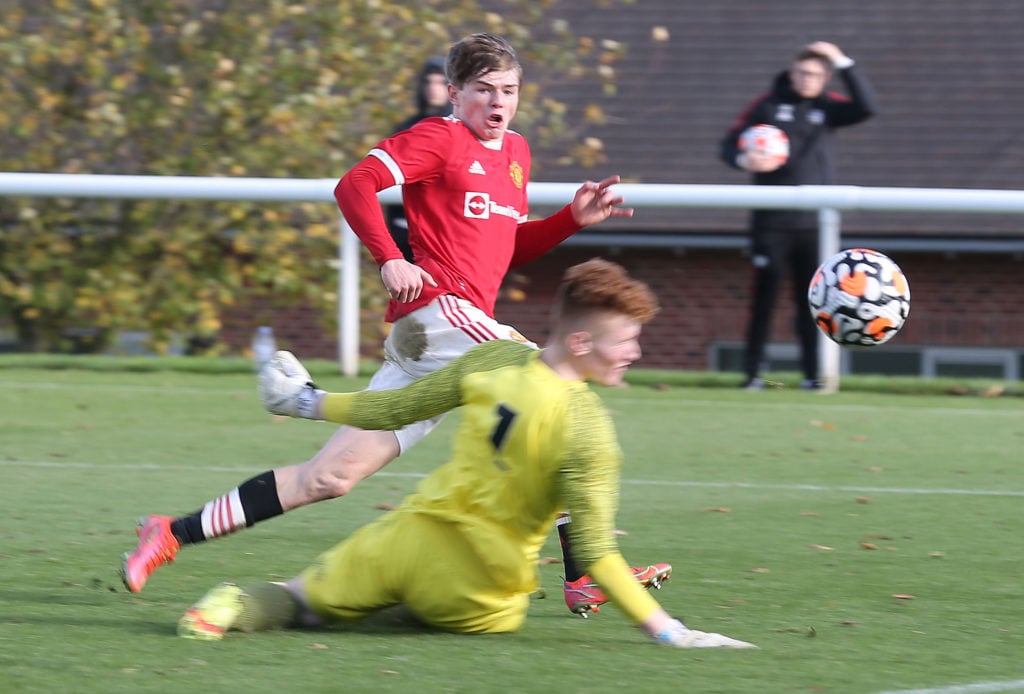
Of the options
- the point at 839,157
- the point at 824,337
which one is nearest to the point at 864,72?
the point at 839,157

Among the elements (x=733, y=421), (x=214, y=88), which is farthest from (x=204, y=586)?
(x=214, y=88)

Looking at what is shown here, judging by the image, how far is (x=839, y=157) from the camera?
20.6m

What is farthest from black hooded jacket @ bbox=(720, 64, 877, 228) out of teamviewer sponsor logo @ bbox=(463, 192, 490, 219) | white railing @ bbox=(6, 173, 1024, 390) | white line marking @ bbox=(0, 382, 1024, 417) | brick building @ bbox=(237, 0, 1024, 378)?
brick building @ bbox=(237, 0, 1024, 378)

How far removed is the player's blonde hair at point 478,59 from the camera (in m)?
5.44

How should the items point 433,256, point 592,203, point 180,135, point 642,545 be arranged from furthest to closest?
point 180,135 < point 642,545 < point 592,203 < point 433,256

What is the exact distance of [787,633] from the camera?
492 centimetres

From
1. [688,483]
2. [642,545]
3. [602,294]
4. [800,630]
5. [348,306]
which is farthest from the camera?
[348,306]

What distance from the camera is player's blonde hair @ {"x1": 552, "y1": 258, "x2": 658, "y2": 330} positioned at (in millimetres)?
4582

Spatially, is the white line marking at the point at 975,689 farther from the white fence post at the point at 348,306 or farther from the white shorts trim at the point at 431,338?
the white fence post at the point at 348,306

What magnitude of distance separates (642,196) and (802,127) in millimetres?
1223

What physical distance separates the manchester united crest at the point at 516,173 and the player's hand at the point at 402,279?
2.13ft

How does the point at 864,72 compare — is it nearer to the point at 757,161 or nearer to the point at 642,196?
the point at 757,161

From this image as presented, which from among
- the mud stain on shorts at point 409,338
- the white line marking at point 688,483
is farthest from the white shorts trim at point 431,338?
the white line marking at point 688,483

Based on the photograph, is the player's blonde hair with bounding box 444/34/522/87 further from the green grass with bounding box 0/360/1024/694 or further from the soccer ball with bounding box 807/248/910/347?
the soccer ball with bounding box 807/248/910/347
